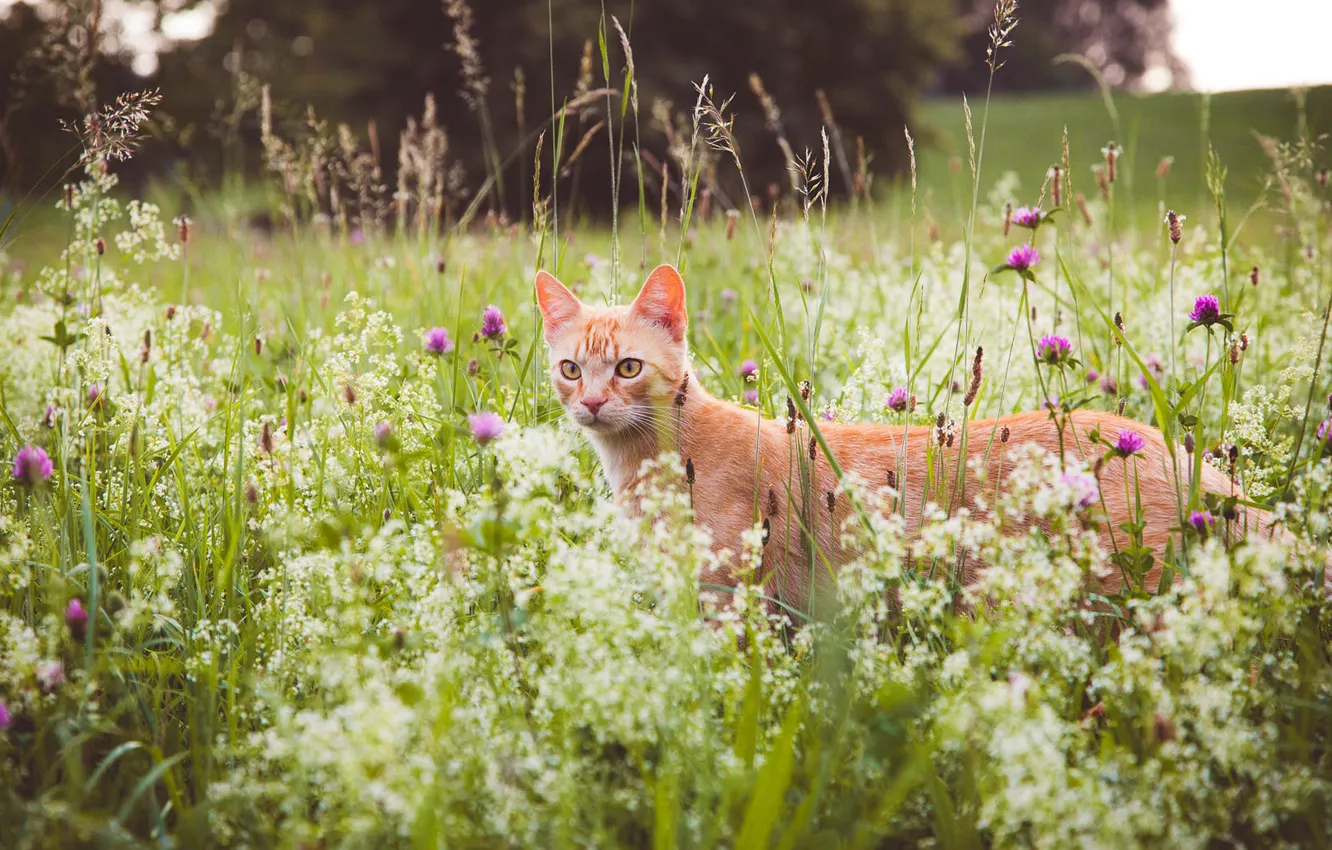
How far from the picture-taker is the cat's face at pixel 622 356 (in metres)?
2.79

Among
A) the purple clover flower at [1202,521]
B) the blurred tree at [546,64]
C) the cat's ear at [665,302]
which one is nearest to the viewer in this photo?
the purple clover flower at [1202,521]

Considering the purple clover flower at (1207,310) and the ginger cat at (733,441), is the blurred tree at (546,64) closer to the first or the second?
the ginger cat at (733,441)

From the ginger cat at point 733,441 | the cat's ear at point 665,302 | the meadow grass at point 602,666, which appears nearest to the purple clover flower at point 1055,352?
the meadow grass at point 602,666

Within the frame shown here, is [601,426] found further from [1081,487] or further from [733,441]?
[1081,487]

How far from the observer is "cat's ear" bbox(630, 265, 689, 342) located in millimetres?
2820

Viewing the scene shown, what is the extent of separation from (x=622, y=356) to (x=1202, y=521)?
169 cm

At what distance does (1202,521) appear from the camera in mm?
1964

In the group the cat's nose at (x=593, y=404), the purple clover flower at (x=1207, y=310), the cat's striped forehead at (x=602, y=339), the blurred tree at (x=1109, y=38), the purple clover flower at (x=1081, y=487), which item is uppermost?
the blurred tree at (x=1109, y=38)

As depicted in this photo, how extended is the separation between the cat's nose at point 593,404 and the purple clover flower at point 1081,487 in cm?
140

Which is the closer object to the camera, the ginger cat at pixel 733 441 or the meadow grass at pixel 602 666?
the meadow grass at pixel 602 666

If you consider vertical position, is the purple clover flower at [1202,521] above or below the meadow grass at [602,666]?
above

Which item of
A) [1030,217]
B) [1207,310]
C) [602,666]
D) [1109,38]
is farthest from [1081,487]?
[1109,38]

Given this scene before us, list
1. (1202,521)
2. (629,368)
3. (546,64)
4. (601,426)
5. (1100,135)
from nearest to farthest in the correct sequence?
(1202,521) → (601,426) → (629,368) → (546,64) → (1100,135)

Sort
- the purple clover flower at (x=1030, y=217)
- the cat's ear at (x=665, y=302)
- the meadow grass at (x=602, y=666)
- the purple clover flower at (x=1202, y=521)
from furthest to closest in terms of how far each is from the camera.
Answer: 1. the cat's ear at (x=665, y=302)
2. the purple clover flower at (x=1030, y=217)
3. the purple clover flower at (x=1202, y=521)
4. the meadow grass at (x=602, y=666)
